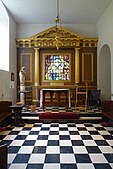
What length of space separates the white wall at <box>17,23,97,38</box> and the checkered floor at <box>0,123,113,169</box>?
530 centimetres

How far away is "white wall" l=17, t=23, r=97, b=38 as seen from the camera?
9.33 metres

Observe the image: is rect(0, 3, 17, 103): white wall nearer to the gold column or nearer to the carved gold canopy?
the carved gold canopy

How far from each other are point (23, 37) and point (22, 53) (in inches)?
33.5

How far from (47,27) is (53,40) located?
0.96 meters

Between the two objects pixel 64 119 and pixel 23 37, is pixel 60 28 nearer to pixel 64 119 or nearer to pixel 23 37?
pixel 23 37

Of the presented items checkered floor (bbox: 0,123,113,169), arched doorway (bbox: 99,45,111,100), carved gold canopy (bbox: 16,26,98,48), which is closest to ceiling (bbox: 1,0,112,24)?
carved gold canopy (bbox: 16,26,98,48)

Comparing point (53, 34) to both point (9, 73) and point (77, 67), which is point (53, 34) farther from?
point (9, 73)

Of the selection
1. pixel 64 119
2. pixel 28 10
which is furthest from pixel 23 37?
pixel 64 119

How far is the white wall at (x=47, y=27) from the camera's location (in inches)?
367

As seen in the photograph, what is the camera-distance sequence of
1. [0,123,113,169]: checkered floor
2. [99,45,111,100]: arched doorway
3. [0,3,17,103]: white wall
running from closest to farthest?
[0,123,113,169]: checkered floor < [0,3,17,103]: white wall < [99,45,111,100]: arched doorway

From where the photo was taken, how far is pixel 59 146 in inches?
151

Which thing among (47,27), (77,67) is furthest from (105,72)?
(47,27)

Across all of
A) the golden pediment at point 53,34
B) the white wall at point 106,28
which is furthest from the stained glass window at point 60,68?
the white wall at point 106,28

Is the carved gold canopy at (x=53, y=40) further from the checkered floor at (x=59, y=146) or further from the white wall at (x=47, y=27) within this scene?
the checkered floor at (x=59, y=146)
